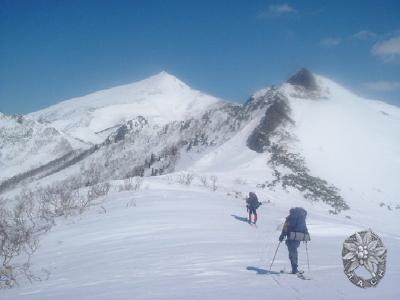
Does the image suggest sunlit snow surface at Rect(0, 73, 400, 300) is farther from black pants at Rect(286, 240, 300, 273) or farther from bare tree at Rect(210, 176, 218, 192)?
bare tree at Rect(210, 176, 218, 192)

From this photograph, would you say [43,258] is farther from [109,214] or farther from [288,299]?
[288,299]

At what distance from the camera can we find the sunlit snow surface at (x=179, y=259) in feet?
31.4

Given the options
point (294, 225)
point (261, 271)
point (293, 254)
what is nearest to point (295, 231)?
point (294, 225)

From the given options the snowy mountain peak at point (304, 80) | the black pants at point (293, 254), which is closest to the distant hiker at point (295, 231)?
the black pants at point (293, 254)

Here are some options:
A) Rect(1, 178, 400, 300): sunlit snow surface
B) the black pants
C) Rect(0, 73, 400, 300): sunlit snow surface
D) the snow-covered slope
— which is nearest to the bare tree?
Rect(0, 73, 400, 300): sunlit snow surface

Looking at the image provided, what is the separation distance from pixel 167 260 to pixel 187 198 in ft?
51.3

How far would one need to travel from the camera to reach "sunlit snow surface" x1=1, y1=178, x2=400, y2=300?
9.57 metres

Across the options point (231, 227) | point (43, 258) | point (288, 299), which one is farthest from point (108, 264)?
point (231, 227)

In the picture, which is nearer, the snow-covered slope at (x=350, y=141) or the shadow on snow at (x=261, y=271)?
the shadow on snow at (x=261, y=271)

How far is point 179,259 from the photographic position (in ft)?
42.7

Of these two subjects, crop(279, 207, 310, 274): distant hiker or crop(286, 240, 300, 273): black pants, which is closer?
crop(286, 240, 300, 273): black pants

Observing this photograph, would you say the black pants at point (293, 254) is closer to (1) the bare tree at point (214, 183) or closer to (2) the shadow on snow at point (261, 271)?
(2) the shadow on snow at point (261, 271)

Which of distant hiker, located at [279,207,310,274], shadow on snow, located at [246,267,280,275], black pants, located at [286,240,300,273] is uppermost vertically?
distant hiker, located at [279,207,310,274]

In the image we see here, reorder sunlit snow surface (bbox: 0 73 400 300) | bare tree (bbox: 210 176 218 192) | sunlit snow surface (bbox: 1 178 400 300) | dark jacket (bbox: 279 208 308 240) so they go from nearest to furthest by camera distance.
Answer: sunlit snow surface (bbox: 1 178 400 300)
sunlit snow surface (bbox: 0 73 400 300)
dark jacket (bbox: 279 208 308 240)
bare tree (bbox: 210 176 218 192)
